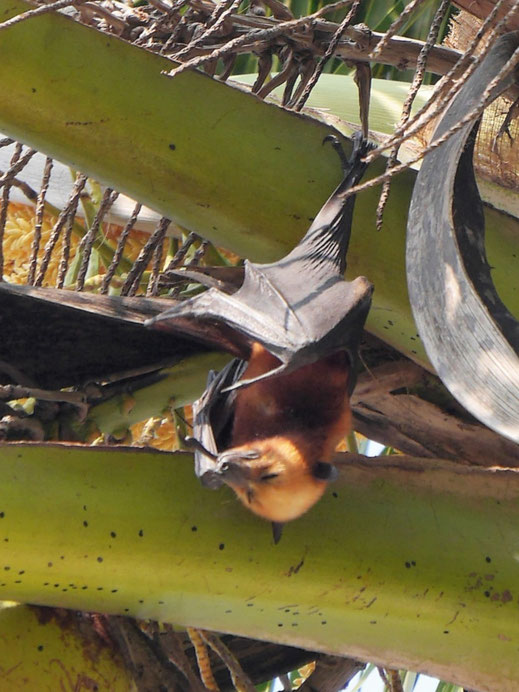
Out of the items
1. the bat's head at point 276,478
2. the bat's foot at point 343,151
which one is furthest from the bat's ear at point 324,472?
the bat's foot at point 343,151

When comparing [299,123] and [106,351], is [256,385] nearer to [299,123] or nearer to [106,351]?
[106,351]

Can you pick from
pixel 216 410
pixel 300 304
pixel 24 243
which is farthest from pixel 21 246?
pixel 300 304

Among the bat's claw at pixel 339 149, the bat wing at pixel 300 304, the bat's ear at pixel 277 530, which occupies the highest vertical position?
the bat's claw at pixel 339 149

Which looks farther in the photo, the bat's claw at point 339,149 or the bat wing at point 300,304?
the bat's claw at point 339,149

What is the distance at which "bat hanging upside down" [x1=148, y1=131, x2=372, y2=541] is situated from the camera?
52.1 inches

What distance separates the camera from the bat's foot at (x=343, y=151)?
4.91 feet

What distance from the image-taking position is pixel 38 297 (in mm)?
1535

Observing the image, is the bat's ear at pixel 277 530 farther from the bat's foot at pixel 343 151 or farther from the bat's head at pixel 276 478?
the bat's foot at pixel 343 151

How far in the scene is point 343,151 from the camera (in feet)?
4.97

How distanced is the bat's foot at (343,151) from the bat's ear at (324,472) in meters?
0.46

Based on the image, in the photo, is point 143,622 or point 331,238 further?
point 143,622

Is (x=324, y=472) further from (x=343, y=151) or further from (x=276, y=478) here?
(x=343, y=151)

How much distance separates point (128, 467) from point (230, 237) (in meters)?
0.41

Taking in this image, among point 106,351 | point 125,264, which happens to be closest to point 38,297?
point 106,351
